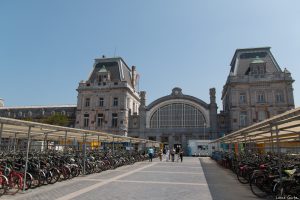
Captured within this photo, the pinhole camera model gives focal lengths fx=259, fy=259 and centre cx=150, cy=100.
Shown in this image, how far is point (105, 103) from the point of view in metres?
57.8

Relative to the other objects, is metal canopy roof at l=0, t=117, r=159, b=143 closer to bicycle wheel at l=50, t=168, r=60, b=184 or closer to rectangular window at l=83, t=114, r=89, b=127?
bicycle wheel at l=50, t=168, r=60, b=184

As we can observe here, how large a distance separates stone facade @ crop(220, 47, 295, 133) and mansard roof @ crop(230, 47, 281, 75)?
0.63 ft

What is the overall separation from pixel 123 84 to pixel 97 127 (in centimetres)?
1113

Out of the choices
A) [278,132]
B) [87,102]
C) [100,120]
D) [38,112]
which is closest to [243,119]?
[100,120]

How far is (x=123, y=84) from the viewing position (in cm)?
5762

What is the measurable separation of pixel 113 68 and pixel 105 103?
9.92m

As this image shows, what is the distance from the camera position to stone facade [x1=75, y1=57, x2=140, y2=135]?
56.5m

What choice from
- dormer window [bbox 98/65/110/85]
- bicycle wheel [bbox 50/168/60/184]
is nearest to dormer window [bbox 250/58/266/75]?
dormer window [bbox 98/65/110/85]

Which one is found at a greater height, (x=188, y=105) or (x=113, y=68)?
(x=113, y=68)

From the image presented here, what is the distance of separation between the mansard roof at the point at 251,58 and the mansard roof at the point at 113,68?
25110mm

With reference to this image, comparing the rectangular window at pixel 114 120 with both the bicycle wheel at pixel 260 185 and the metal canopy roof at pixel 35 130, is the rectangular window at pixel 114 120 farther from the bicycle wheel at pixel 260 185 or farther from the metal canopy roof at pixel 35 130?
the bicycle wheel at pixel 260 185

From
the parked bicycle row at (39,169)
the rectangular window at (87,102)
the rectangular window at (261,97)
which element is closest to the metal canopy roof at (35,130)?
the parked bicycle row at (39,169)

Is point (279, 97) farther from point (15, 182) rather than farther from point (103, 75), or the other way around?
point (15, 182)

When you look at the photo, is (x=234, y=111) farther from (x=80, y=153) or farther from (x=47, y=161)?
(x=47, y=161)
